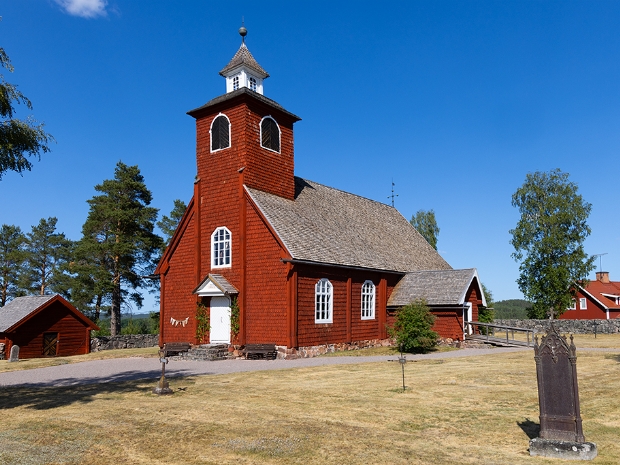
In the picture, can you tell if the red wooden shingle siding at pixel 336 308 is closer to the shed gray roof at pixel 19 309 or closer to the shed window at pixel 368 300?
the shed window at pixel 368 300

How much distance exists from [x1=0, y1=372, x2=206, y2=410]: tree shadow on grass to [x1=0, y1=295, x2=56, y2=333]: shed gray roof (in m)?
13.7

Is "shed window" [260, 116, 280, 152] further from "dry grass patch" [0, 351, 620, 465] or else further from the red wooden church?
"dry grass patch" [0, 351, 620, 465]

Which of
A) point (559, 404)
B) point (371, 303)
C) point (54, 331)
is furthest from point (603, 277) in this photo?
point (559, 404)

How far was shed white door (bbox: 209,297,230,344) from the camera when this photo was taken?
89.0 feet

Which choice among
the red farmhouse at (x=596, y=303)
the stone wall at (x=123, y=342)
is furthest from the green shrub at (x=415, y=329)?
the red farmhouse at (x=596, y=303)

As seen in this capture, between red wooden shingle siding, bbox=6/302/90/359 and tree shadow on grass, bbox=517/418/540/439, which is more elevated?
red wooden shingle siding, bbox=6/302/90/359

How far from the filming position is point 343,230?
32344 mm

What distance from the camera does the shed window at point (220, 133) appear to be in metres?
28.8

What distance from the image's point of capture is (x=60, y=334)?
31656 mm

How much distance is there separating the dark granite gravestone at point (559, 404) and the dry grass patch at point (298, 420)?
0.29m

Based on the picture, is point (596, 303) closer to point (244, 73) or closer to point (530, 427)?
point (244, 73)

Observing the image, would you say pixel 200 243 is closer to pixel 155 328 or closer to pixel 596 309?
pixel 155 328

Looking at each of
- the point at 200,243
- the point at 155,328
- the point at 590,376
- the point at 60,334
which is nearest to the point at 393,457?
the point at 590,376

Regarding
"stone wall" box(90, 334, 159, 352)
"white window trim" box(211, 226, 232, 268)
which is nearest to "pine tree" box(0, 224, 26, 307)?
"stone wall" box(90, 334, 159, 352)
